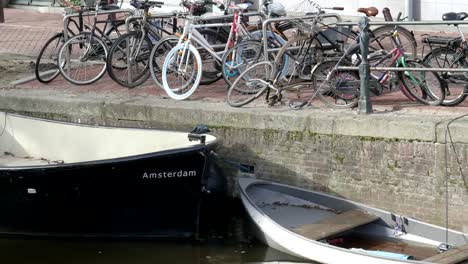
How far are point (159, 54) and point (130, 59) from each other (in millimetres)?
471

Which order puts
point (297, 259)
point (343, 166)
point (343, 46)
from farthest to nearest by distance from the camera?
point (343, 46)
point (343, 166)
point (297, 259)

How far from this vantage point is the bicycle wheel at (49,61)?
1259 centimetres

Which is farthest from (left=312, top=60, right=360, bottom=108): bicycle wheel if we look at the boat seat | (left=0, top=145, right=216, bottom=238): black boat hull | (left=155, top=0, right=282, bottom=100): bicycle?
the boat seat

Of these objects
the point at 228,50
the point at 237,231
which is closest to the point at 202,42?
the point at 228,50

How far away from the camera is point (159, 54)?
11.4 metres

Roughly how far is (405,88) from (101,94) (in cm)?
391

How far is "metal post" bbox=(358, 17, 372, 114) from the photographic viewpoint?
9.65 m

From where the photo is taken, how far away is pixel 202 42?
11156mm

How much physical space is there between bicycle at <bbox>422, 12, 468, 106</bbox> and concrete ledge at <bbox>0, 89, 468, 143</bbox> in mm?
463

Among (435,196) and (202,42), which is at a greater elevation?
(202,42)

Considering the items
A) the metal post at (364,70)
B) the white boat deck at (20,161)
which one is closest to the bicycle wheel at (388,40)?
the metal post at (364,70)

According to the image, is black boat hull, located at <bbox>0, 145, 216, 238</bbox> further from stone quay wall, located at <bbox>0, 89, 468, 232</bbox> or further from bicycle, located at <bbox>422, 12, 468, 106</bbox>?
bicycle, located at <bbox>422, 12, 468, 106</bbox>

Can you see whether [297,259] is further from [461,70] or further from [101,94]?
[101,94]

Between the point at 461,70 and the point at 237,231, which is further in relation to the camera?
the point at 237,231
